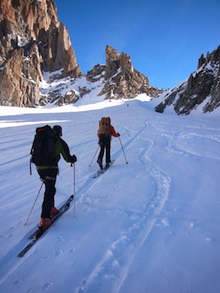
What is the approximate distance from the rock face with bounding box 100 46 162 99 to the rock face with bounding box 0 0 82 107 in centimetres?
3349

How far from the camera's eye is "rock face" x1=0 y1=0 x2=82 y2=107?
8894cm

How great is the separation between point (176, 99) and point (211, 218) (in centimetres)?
3905

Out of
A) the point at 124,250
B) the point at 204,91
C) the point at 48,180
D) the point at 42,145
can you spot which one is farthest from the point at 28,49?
the point at 124,250

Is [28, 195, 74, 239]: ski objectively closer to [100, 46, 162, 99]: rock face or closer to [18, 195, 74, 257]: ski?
[18, 195, 74, 257]: ski

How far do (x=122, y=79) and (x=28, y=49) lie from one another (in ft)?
210

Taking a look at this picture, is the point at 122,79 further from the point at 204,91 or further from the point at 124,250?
the point at 124,250

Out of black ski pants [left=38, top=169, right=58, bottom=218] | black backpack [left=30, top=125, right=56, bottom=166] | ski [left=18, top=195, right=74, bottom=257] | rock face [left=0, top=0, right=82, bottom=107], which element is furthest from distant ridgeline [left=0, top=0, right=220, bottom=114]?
black ski pants [left=38, top=169, right=58, bottom=218]

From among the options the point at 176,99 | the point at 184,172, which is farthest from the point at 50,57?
the point at 184,172

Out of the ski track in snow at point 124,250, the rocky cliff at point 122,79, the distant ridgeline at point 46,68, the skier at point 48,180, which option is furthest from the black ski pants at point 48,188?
the rocky cliff at point 122,79

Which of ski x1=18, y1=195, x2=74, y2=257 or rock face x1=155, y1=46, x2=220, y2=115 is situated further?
rock face x1=155, y1=46, x2=220, y2=115

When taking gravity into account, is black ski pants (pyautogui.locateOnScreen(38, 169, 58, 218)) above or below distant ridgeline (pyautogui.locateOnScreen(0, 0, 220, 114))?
below

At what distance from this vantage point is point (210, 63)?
36.0 meters

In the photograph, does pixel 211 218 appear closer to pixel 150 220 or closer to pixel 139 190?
pixel 150 220

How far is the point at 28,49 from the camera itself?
114 m
